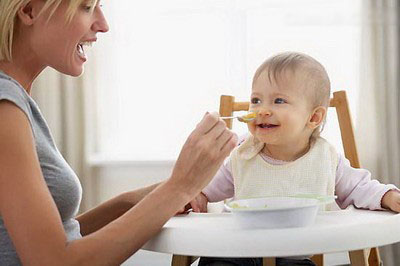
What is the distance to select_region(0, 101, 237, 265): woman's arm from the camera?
3.75 feet

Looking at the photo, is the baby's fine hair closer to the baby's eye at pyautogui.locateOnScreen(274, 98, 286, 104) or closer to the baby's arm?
the baby's eye at pyautogui.locateOnScreen(274, 98, 286, 104)

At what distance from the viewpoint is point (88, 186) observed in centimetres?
325

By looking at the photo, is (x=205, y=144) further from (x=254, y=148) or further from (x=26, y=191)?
(x=254, y=148)

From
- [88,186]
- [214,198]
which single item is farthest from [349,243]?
[88,186]

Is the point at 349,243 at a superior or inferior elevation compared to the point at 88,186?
superior

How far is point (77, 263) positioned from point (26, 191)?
16 cm

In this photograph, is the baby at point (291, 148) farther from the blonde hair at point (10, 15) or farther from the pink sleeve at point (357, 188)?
the blonde hair at point (10, 15)

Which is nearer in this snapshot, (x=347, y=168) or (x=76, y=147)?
(x=347, y=168)

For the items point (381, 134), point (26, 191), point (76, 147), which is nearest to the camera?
point (26, 191)

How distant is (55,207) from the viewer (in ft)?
3.83

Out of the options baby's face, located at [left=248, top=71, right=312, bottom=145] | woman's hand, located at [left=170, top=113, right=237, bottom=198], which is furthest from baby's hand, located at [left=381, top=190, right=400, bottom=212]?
woman's hand, located at [left=170, top=113, right=237, bottom=198]

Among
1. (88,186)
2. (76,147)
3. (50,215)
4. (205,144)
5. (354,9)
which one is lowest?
(88,186)

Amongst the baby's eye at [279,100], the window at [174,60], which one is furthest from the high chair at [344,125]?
the window at [174,60]

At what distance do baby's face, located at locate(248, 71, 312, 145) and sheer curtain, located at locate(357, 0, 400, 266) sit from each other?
1382 millimetres
